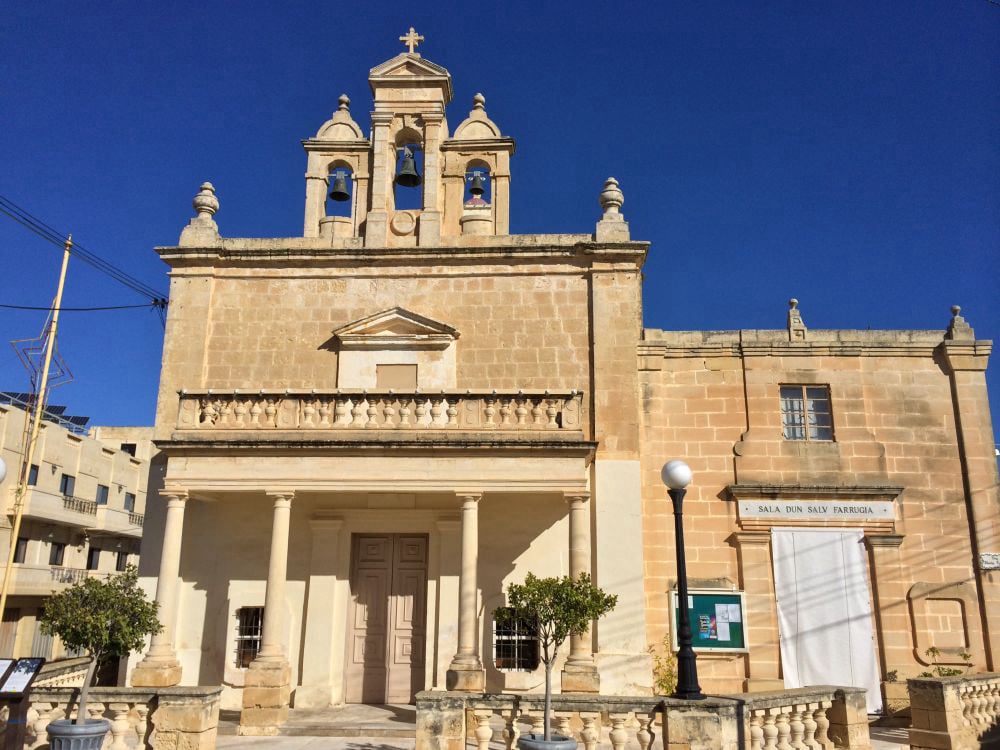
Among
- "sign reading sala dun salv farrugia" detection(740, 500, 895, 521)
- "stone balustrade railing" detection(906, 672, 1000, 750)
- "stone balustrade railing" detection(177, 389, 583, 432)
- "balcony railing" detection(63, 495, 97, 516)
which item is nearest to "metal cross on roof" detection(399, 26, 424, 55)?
"stone balustrade railing" detection(177, 389, 583, 432)

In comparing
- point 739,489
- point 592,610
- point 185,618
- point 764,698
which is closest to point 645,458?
point 739,489

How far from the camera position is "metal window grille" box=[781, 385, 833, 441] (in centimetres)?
1650

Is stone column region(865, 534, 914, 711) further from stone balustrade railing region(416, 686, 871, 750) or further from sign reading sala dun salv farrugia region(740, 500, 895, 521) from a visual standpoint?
stone balustrade railing region(416, 686, 871, 750)

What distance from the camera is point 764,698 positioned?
916 centimetres

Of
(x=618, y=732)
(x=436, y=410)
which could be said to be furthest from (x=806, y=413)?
(x=618, y=732)

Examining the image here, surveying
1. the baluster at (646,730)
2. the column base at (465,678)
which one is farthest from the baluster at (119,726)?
the baluster at (646,730)

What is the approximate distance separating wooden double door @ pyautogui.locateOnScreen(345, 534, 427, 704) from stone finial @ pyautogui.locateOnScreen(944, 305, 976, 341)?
442 inches

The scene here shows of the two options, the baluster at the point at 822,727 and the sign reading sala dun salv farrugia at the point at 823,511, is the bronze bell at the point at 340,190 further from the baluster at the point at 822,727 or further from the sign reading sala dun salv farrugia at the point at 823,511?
the baluster at the point at 822,727

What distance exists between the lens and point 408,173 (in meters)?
17.8

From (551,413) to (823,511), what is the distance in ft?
18.8

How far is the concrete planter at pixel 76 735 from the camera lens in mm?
8094

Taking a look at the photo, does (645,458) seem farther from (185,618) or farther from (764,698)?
(185,618)

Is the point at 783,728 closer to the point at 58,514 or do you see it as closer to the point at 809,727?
the point at 809,727

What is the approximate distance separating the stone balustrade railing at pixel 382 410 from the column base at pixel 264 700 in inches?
159
